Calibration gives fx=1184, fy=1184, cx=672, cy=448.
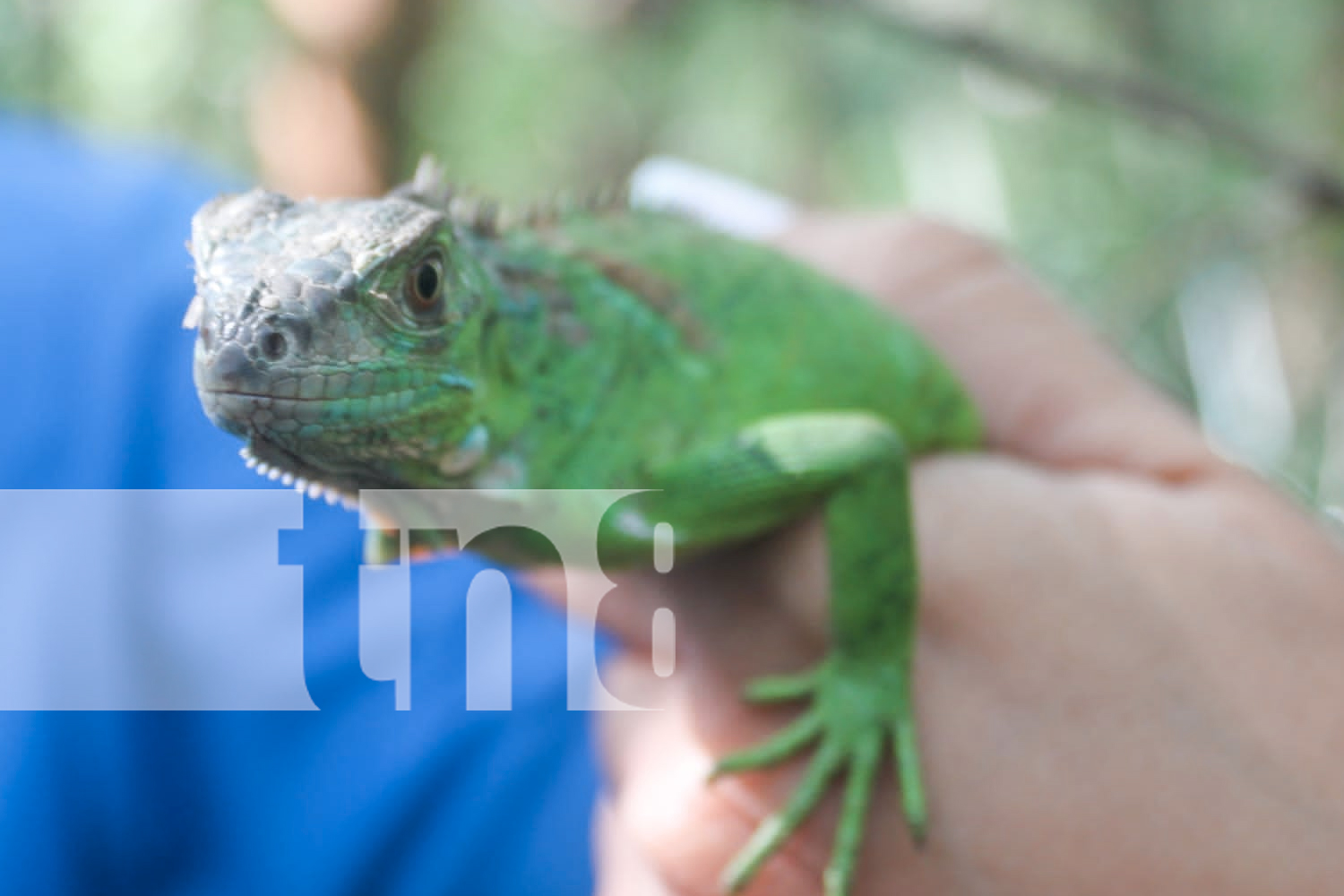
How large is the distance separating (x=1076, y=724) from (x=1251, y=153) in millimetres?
1875

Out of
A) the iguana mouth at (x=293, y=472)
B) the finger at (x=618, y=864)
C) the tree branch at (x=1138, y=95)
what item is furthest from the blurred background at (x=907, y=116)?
the finger at (x=618, y=864)

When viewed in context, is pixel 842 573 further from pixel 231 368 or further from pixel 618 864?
pixel 231 368

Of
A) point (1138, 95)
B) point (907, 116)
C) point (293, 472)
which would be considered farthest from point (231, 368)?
point (907, 116)

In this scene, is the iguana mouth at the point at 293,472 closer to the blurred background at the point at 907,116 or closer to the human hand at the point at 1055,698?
the human hand at the point at 1055,698

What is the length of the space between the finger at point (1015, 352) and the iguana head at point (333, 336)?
1.02 metres

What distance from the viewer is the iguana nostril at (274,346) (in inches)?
39.4

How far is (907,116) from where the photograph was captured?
711 centimetres

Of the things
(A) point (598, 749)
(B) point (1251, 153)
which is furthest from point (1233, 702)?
(B) point (1251, 153)

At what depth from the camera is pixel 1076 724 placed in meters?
1.43

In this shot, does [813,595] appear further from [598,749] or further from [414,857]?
[414,857]

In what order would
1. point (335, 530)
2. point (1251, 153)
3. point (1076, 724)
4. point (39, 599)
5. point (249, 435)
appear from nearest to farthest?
point (249, 435), point (1076, 724), point (39, 599), point (335, 530), point (1251, 153)

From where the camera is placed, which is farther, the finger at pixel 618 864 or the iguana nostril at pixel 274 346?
the finger at pixel 618 864

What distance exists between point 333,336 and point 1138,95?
225 cm

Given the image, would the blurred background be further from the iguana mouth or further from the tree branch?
the iguana mouth
